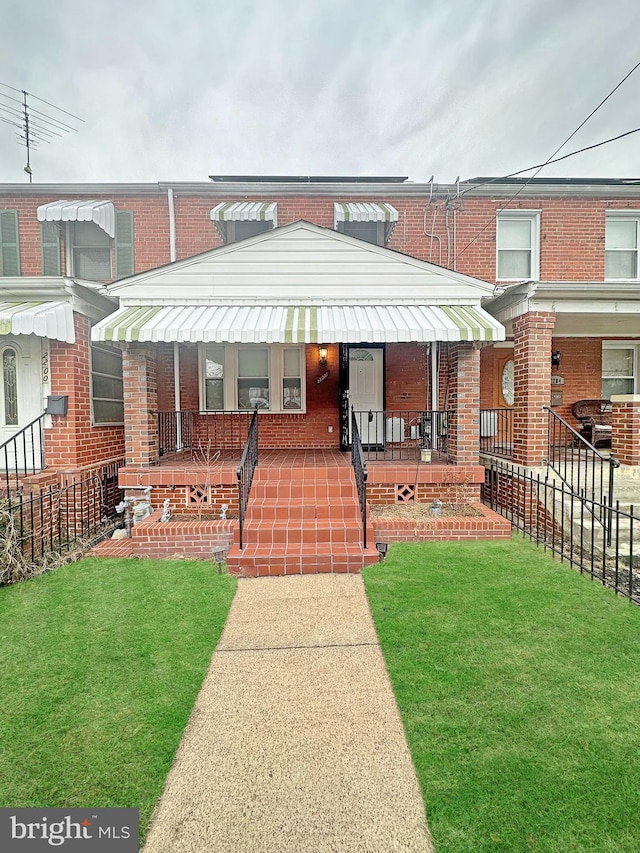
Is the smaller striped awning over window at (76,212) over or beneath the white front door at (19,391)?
over

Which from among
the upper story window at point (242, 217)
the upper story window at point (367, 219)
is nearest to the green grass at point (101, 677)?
the upper story window at point (242, 217)

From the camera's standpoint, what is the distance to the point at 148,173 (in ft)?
109

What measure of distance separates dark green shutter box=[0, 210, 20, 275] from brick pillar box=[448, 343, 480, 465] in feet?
35.6

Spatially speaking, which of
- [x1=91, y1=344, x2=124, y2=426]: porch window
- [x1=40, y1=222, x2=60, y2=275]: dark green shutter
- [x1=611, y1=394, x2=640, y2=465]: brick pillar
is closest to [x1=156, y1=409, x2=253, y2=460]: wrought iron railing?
[x1=91, y1=344, x2=124, y2=426]: porch window

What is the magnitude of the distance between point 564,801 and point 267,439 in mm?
8155

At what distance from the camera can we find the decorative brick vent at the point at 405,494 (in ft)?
22.6

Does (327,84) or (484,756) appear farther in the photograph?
(327,84)

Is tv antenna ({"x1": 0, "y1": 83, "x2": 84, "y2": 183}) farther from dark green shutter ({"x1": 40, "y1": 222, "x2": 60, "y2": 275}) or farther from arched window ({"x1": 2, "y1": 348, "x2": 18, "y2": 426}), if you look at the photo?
arched window ({"x1": 2, "y1": 348, "x2": 18, "y2": 426})

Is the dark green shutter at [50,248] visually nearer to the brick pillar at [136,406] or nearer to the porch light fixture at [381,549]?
the brick pillar at [136,406]

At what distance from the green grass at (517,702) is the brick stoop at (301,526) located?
641mm

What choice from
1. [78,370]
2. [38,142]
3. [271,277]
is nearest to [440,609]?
[271,277]

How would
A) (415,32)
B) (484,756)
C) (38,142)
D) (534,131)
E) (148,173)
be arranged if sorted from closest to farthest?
(484,756), (38,142), (415,32), (534,131), (148,173)

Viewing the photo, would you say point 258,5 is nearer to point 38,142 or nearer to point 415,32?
point 415,32

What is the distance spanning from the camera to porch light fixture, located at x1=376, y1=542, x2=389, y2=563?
525 cm
